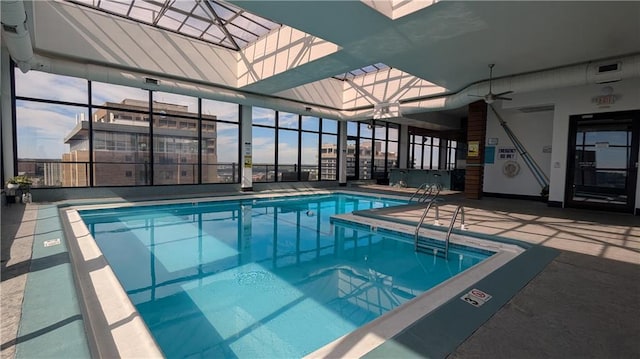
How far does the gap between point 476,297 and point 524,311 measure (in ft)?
1.04

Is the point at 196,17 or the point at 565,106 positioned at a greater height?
the point at 196,17

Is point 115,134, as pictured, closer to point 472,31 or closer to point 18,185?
point 18,185

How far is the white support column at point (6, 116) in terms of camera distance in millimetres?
6363

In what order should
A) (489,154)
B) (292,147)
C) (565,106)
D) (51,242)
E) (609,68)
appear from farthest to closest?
(292,147)
(489,154)
(565,106)
(609,68)
(51,242)

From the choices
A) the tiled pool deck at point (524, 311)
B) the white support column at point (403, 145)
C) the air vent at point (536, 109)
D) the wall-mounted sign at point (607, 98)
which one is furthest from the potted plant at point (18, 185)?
the white support column at point (403, 145)

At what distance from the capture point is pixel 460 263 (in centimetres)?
414

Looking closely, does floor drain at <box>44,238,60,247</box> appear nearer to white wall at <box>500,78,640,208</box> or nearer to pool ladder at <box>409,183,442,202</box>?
pool ladder at <box>409,183,442,202</box>

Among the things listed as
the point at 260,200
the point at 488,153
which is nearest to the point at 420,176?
the point at 488,153

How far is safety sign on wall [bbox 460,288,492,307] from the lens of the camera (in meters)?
2.28

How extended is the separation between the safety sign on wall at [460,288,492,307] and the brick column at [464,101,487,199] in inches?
280

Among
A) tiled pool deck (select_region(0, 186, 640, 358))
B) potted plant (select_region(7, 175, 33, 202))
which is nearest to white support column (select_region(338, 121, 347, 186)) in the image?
tiled pool deck (select_region(0, 186, 640, 358))

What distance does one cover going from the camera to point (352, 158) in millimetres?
13961

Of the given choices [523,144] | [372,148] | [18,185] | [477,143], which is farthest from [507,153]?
[18,185]

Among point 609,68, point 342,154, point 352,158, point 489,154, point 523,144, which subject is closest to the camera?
point 609,68
